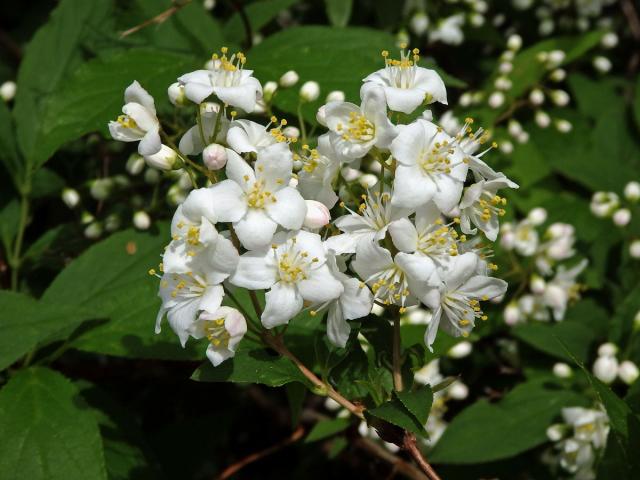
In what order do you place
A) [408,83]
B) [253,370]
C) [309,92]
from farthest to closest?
[309,92]
[408,83]
[253,370]

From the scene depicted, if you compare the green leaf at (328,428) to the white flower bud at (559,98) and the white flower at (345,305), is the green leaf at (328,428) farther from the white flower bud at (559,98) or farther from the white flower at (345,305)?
the white flower bud at (559,98)

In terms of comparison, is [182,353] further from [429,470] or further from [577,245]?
[577,245]

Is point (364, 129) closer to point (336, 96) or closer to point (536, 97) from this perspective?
point (336, 96)

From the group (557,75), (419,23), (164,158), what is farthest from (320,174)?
A: (557,75)

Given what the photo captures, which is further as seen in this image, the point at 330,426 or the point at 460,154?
the point at 330,426

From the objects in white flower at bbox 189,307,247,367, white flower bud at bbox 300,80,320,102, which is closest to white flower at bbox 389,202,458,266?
white flower at bbox 189,307,247,367

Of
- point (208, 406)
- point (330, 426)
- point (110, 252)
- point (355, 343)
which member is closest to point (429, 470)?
point (355, 343)

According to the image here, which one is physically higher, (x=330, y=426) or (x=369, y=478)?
(x=330, y=426)
